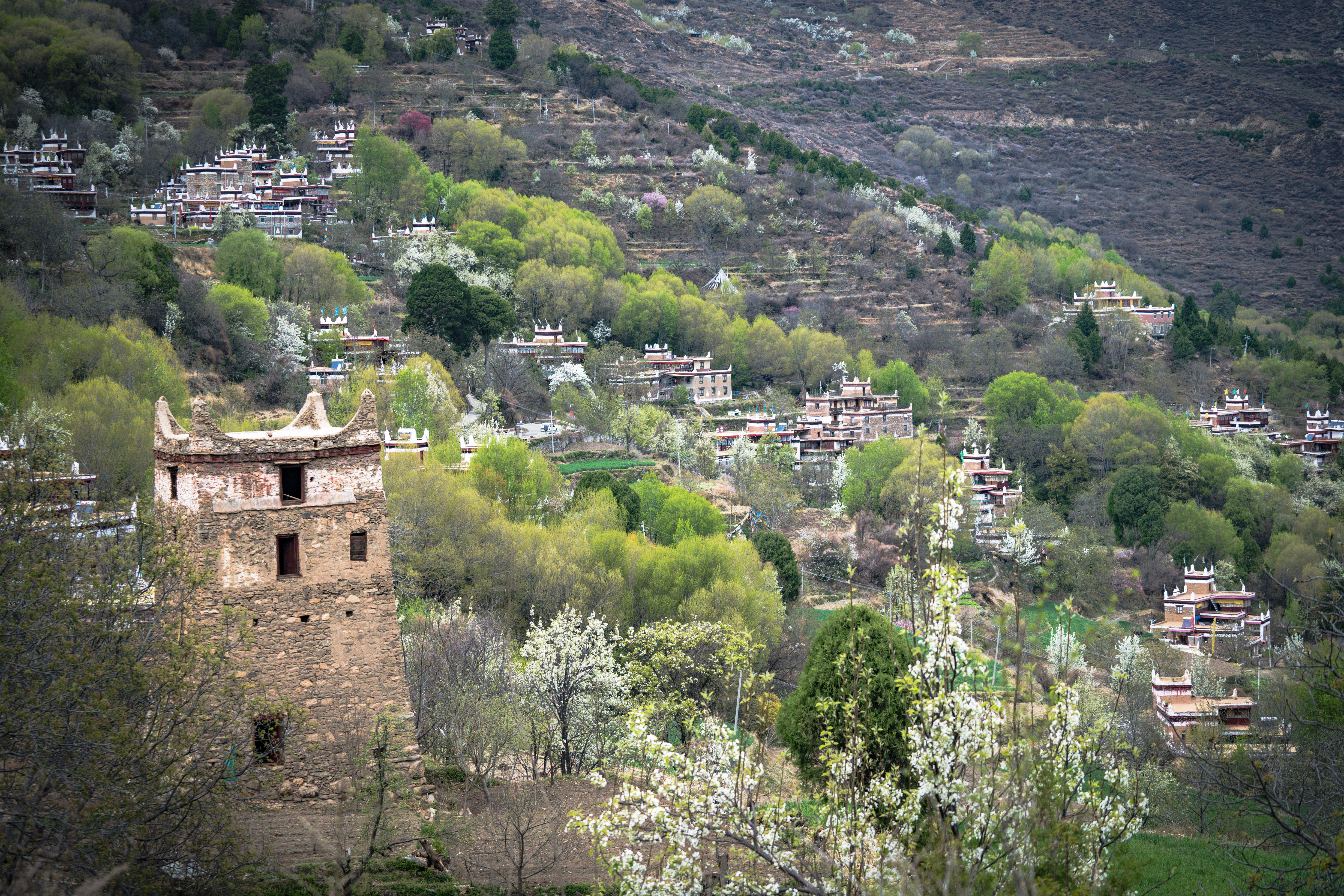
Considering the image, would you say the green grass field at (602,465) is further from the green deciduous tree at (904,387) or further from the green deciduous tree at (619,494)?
the green deciduous tree at (904,387)

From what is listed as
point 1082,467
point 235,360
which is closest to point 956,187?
point 1082,467

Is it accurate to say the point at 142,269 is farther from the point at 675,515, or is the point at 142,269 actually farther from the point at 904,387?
the point at 904,387

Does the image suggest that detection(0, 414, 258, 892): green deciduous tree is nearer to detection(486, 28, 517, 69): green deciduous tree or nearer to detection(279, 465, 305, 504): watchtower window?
detection(279, 465, 305, 504): watchtower window

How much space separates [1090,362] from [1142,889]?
73.5 meters

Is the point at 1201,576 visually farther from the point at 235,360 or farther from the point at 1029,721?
the point at 1029,721

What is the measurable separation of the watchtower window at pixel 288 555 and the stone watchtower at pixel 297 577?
14 mm

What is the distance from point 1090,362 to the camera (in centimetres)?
8406

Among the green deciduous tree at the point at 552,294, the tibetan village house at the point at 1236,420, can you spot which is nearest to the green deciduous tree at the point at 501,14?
the green deciduous tree at the point at 552,294

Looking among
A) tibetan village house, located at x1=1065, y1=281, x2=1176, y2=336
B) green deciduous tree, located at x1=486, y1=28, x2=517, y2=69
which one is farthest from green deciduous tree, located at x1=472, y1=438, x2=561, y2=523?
green deciduous tree, located at x1=486, y1=28, x2=517, y2=69

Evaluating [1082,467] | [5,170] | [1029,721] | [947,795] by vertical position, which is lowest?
[1082,467]

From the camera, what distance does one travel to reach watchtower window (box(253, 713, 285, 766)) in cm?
1459

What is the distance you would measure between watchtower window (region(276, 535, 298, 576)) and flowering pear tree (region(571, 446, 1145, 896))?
457 cm

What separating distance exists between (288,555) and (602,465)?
40698mm

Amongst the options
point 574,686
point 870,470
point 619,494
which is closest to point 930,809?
point 574,686
